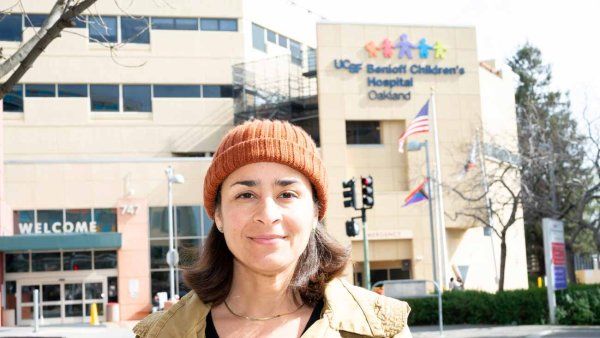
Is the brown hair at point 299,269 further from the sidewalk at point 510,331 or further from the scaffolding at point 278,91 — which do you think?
the scaffolding at point 278,91

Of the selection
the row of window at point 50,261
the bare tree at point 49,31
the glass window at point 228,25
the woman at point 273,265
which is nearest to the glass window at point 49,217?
the row of window at point 50,261

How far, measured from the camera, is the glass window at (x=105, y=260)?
35.8m

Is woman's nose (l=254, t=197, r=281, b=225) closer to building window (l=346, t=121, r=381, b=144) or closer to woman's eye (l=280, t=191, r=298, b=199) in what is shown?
woman's eye (l=280, t=191, r=298, b=199)

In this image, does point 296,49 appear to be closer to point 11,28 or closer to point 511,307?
point 11,28

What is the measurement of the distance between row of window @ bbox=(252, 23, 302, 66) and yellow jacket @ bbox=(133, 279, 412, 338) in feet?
132

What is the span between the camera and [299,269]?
8.81 feet

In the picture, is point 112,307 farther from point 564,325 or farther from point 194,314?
point 194,314

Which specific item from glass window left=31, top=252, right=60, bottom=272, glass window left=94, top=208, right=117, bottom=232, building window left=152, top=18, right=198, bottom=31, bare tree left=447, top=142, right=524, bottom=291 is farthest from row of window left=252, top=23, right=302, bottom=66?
glass window left=31, top=252, right=60, bottom=272

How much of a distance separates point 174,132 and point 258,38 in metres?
6.99

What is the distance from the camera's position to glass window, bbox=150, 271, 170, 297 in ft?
118

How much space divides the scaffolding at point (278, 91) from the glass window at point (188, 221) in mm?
5767

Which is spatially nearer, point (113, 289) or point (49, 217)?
point (49, 217)

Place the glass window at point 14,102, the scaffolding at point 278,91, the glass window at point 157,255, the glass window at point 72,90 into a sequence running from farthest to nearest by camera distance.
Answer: the scaffolding at point 278,91 → the glass window at point 72,90 → the glass window at point 14,102 → the glass window at point 157,255

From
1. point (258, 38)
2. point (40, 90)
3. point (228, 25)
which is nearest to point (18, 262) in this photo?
point (40, 90)
